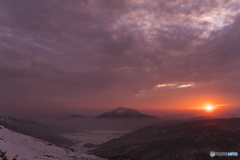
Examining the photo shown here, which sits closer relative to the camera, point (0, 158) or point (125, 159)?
point (0, 158)

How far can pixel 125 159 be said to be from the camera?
4050 inches

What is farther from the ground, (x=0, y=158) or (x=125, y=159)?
(x=0, y=158)

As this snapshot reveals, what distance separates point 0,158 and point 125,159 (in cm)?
9571

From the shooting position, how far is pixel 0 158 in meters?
21.4
